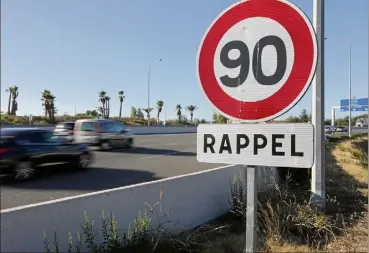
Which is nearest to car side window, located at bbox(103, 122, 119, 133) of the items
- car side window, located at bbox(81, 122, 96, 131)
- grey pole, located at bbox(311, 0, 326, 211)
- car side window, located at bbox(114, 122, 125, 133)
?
car side window, located at bbox(114, 122, 125, 133)

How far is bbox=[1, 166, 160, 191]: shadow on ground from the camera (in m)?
4.09

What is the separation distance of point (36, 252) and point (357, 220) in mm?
5595

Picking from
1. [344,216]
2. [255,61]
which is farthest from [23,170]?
[344,216]

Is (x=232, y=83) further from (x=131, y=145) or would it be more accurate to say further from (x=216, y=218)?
(x=131, y=145)

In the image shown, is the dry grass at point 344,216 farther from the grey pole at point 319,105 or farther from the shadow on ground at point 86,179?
the shadow on ground at point 86,179

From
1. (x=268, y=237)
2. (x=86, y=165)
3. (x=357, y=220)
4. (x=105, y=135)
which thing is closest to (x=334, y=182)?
(x=357, y=220)

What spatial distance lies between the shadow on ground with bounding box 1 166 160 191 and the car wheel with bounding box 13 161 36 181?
7cm

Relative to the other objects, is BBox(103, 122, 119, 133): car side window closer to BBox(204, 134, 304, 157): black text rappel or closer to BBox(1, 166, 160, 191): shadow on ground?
BBox(1, 166, 160, 191): shadow on ground

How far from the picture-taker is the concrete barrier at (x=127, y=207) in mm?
3861

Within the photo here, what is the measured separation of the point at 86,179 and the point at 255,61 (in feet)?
27.1

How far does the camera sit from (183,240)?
18.8 ft

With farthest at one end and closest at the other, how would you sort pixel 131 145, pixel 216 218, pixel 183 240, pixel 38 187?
pixel 131 145 → pixel 216 218 → pixel 183 240 → pixel 38 187

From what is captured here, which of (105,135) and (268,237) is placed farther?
(105,135)

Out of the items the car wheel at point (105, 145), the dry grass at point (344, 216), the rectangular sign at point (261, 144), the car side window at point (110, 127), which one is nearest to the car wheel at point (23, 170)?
the rectangular sign at point (261, 144)
